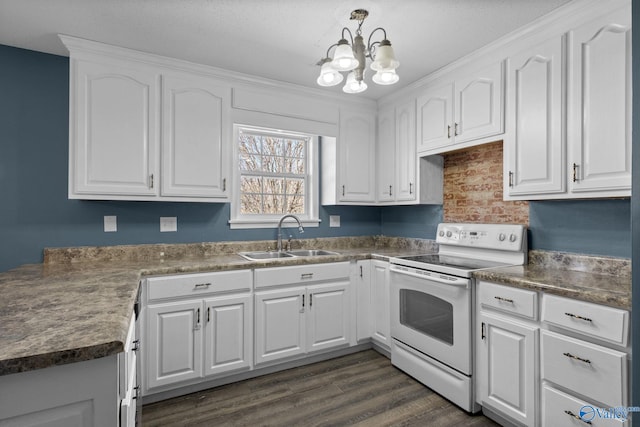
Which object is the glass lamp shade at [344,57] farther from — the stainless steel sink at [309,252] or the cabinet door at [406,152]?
the stainless steel sink at [309,252]

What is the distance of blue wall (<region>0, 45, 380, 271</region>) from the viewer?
231 centimetres

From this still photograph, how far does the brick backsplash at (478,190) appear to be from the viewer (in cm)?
253

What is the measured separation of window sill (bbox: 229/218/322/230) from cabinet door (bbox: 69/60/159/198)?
2.49 ft

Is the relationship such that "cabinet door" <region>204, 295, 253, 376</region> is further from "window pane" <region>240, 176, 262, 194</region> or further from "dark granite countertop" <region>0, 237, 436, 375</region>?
"window pane" <region>240, 176, 262, 194</region>

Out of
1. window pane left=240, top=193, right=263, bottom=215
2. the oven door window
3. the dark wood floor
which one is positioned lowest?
the dark wood floor

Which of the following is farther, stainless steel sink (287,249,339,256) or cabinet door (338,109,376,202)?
cabinet door (338,109,376,202)

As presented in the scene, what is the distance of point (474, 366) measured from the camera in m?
2.09

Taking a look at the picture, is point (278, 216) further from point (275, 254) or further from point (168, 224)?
point (168, 224)

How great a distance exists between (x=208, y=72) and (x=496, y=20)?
2.03 metres

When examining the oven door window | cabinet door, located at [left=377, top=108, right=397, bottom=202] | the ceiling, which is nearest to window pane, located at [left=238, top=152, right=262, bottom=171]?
the ceiling

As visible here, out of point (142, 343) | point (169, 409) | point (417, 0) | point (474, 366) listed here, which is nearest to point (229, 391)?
point (169, 409)

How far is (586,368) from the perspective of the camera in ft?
5.08

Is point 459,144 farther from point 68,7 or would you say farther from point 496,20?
point 68,7

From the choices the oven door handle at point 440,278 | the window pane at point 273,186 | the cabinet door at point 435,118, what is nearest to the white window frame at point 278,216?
the window pane at point 273,186
